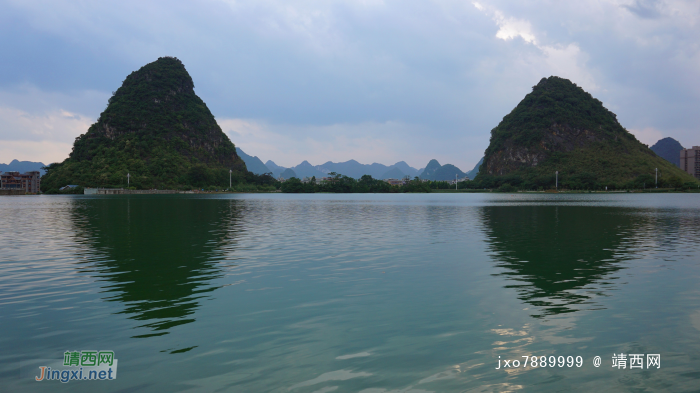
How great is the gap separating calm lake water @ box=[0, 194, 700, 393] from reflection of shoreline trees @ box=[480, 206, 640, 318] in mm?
124

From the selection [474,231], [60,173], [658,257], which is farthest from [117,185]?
[658,257]

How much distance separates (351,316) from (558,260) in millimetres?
11987

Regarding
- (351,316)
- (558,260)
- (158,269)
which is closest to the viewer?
(351,316)

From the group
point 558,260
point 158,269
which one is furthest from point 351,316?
point 558,260

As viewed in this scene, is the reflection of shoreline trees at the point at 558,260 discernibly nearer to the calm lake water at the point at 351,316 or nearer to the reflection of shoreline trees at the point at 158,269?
the calm lake water at the point at 351,316

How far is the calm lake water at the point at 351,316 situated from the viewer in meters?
7.05

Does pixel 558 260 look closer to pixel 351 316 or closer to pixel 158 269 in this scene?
pixel 351 316

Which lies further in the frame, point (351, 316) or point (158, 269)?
point (158, 269)

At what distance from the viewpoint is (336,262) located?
702 inches

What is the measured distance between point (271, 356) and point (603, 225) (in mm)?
33750

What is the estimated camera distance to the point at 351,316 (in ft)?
33.7

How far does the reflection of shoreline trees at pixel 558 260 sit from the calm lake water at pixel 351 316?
0.41 ft

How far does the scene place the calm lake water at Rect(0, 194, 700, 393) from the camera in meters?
7.05

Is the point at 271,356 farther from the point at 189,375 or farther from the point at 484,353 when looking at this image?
the point at 484,353
